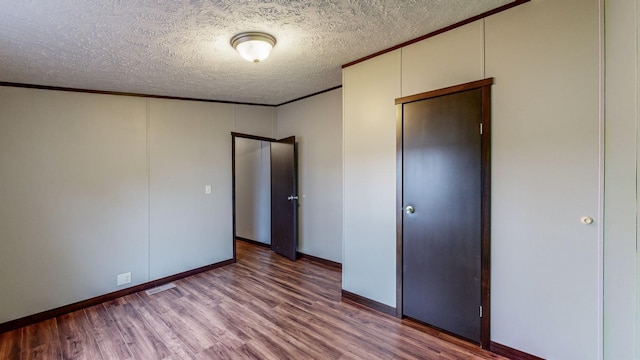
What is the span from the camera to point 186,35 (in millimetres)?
2152

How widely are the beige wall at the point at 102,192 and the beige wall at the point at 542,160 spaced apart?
3200 millimetres

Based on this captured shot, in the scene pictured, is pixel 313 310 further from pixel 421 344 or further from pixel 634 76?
pixel 634 76

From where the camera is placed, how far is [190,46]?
2.34 meters

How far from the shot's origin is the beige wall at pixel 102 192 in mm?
2736

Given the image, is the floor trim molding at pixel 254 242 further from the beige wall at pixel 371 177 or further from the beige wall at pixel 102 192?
the beige wall at pixel 371 177

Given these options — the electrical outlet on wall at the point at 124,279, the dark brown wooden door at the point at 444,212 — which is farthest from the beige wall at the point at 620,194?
the electrical outlet on wall at the point at 124,279

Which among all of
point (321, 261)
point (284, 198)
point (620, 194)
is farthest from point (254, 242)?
point (620, 194)

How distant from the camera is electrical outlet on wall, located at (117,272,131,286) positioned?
10.9ft

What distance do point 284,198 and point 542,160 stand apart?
350 cm

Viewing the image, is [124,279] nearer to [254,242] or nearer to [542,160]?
[254,242]

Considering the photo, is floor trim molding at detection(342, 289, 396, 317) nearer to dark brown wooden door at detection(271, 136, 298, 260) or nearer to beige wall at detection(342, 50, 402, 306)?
beige wall at detection(342, 50, 402, 306)

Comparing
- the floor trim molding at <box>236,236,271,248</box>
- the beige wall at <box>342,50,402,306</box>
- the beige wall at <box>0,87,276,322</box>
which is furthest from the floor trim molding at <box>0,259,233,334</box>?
the beige wall at <box>342,50,402,306</box>

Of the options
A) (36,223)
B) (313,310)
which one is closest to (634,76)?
(313,310)

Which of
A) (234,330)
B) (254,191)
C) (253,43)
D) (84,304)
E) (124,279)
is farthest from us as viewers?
(254,191)
